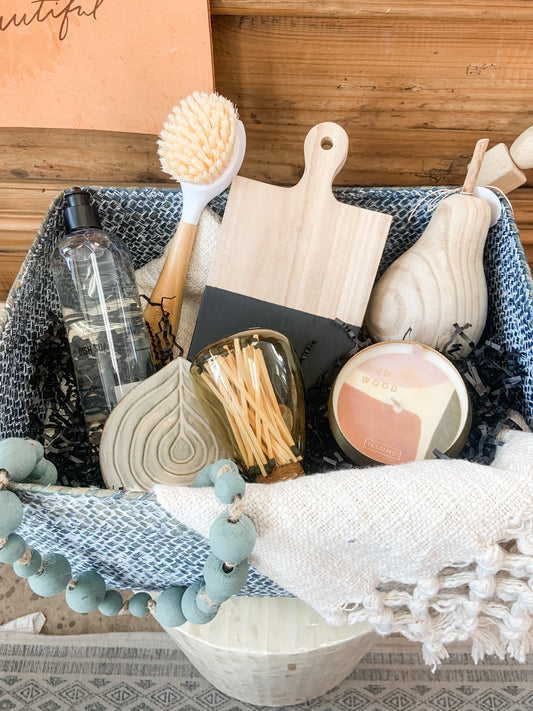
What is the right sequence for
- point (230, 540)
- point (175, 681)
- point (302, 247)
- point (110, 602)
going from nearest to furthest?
point (230, 540), point (110, 602), point (302, 247), point (175, 681)

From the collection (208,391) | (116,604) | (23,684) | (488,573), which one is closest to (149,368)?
(208,391)

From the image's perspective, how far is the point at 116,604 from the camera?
0.43m

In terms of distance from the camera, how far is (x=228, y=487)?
0.32 m

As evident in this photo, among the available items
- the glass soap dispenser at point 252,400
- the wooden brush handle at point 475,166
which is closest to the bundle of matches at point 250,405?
the glass soap dispenser at point 252,400

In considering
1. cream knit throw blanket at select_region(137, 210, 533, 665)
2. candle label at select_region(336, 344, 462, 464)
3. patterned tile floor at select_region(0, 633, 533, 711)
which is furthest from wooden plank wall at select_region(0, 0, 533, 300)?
patterned tile floor at select_region(0, 633, 533, 711)

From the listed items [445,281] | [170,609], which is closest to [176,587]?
[170,609]

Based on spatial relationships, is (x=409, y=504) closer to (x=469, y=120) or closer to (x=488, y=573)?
(x=488, y=573)

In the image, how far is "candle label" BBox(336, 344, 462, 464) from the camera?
45 cm

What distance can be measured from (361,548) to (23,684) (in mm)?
715

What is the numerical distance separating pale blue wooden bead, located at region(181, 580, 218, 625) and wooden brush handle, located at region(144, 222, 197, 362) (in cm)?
23

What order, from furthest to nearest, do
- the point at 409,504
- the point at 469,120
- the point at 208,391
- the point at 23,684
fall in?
the point at 23,684 → the point at 469,120 → the point at 208,391 → the point at 409,504

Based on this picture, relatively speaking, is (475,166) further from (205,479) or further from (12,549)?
(12,549)

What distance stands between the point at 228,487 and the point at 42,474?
5.3 inches

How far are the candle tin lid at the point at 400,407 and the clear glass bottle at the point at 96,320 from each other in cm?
19
